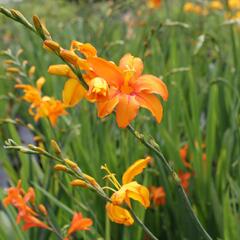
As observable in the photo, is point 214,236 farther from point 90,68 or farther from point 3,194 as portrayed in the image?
point 90,68

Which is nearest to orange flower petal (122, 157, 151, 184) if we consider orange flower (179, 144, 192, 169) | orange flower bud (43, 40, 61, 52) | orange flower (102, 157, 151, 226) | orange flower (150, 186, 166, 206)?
orange flower (102, 157, 151, 226)

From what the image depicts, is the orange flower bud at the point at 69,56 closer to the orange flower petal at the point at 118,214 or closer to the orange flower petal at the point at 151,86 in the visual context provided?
the orange flower petal at the point at 151,86

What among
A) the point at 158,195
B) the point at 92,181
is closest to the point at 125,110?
the point at 92,181

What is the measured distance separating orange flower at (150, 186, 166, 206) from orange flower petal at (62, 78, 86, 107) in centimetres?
75

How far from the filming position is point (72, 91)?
3.15 ft

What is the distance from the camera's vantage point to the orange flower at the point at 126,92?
866mm

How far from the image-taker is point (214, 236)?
160 centimetres

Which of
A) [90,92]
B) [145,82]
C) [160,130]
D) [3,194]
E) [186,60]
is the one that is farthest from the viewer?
[186,60]

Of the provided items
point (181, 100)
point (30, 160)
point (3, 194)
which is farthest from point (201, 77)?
point (3, 194)

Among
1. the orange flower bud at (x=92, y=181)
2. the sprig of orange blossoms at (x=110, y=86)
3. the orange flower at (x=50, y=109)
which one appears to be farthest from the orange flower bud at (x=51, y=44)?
the orange flower at (x=50, y=109)

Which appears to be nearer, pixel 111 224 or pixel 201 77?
pixel 111 224

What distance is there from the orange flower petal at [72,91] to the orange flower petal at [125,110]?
10cm

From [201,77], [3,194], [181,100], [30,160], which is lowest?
[3,194]

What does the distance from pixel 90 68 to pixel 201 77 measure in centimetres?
185
